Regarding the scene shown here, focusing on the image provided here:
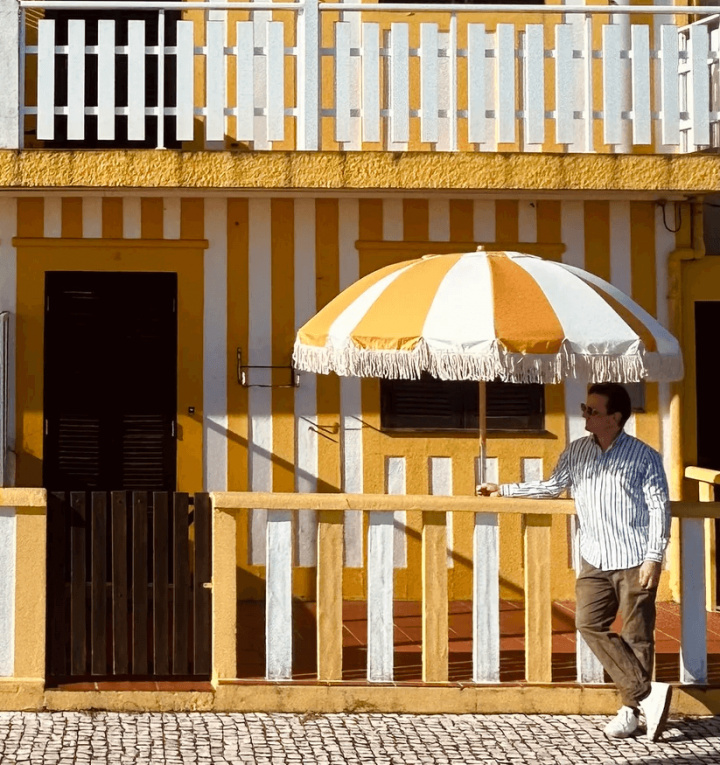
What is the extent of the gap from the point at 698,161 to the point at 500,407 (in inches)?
91.5

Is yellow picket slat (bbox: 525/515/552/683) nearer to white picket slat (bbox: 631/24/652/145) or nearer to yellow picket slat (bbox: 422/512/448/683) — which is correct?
yellow picket slat (bbox: 422/512/448/683)

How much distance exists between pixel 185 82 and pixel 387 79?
154cm

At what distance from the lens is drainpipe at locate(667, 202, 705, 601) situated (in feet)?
33.0

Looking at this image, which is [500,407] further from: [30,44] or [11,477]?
[30,44]

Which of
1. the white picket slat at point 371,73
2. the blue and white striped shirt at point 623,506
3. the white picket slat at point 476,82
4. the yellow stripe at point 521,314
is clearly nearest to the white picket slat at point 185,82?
the white picket slat at point 371,73

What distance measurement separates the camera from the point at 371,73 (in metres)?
9.27

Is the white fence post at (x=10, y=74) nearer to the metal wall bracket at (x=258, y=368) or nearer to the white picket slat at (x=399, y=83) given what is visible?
the metal wall bracket at (x=258, y=368)

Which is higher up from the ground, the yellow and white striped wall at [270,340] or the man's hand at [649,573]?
the yellow and white striped wall at [270,340]

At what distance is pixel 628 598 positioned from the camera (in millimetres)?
6484

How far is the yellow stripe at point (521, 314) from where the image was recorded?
6281 mm

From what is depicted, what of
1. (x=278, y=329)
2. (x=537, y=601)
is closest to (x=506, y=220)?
(x=278, y=329)

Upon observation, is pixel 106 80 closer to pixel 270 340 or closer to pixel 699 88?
pixel 270 340

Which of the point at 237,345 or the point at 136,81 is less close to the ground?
the point at 136,81

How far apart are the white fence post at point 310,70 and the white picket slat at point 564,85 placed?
5.56 feet
